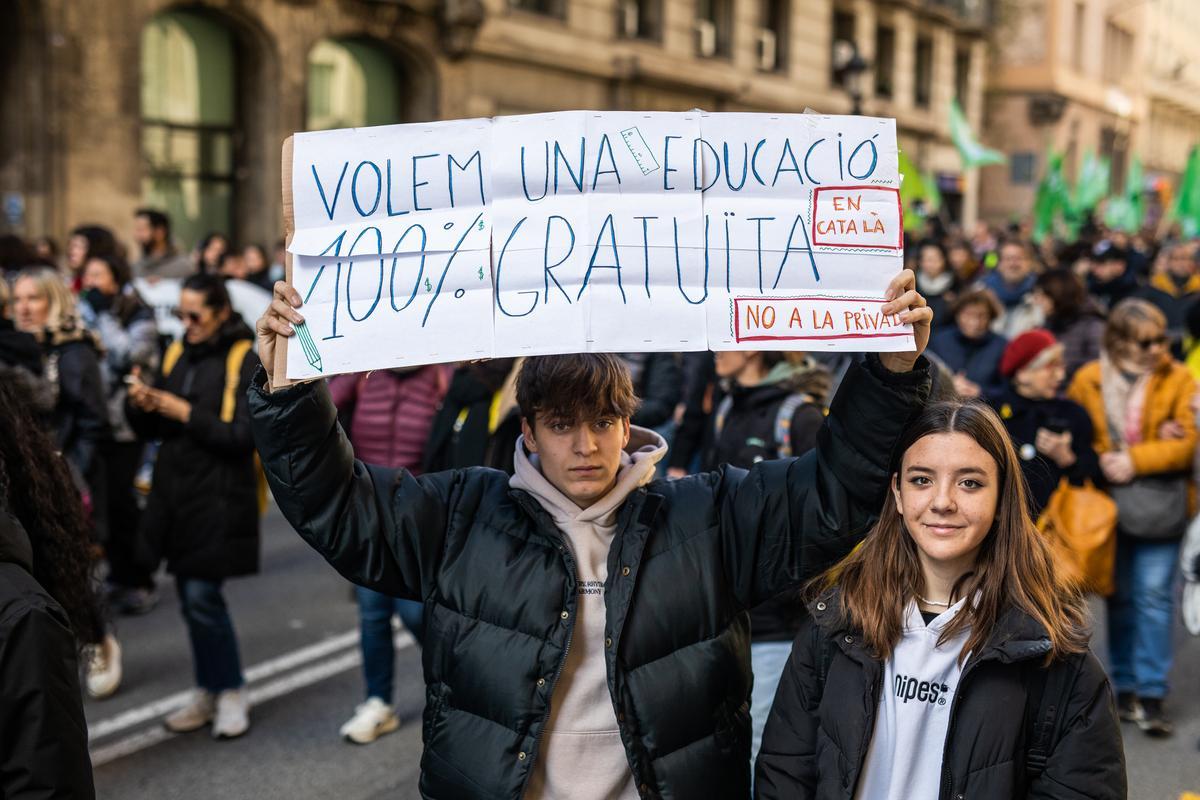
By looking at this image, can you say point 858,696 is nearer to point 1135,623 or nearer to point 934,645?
point 934,645

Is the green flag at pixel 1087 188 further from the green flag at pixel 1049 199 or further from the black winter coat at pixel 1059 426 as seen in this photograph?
the black winter coat at pixel 1059 426

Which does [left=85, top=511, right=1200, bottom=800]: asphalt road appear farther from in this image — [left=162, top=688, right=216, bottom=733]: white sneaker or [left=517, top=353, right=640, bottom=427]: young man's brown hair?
[left=517, top=353, right=640, bottom=427]: young man's brown hair

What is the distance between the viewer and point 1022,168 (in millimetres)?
41750

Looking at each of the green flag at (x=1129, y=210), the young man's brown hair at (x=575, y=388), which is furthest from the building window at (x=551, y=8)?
the young man's brown hair at (x=575, y=388)

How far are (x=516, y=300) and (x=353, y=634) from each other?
15.4 ft

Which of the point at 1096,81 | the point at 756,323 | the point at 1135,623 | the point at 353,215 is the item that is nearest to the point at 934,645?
the point at 756,323

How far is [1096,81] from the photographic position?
157 ft

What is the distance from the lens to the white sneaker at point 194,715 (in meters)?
5.48

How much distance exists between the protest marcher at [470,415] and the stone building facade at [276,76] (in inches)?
430

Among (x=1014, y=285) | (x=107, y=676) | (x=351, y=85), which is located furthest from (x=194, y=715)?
(x=351, y=85)

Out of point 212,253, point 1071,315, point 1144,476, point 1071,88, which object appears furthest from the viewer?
point 1071,88

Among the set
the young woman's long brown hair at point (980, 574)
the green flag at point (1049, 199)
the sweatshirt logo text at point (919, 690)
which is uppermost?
the green flag at point (1049, 199)

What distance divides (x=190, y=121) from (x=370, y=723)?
45.9 ft

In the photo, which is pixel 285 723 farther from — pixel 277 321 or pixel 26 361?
pixel 277 321
